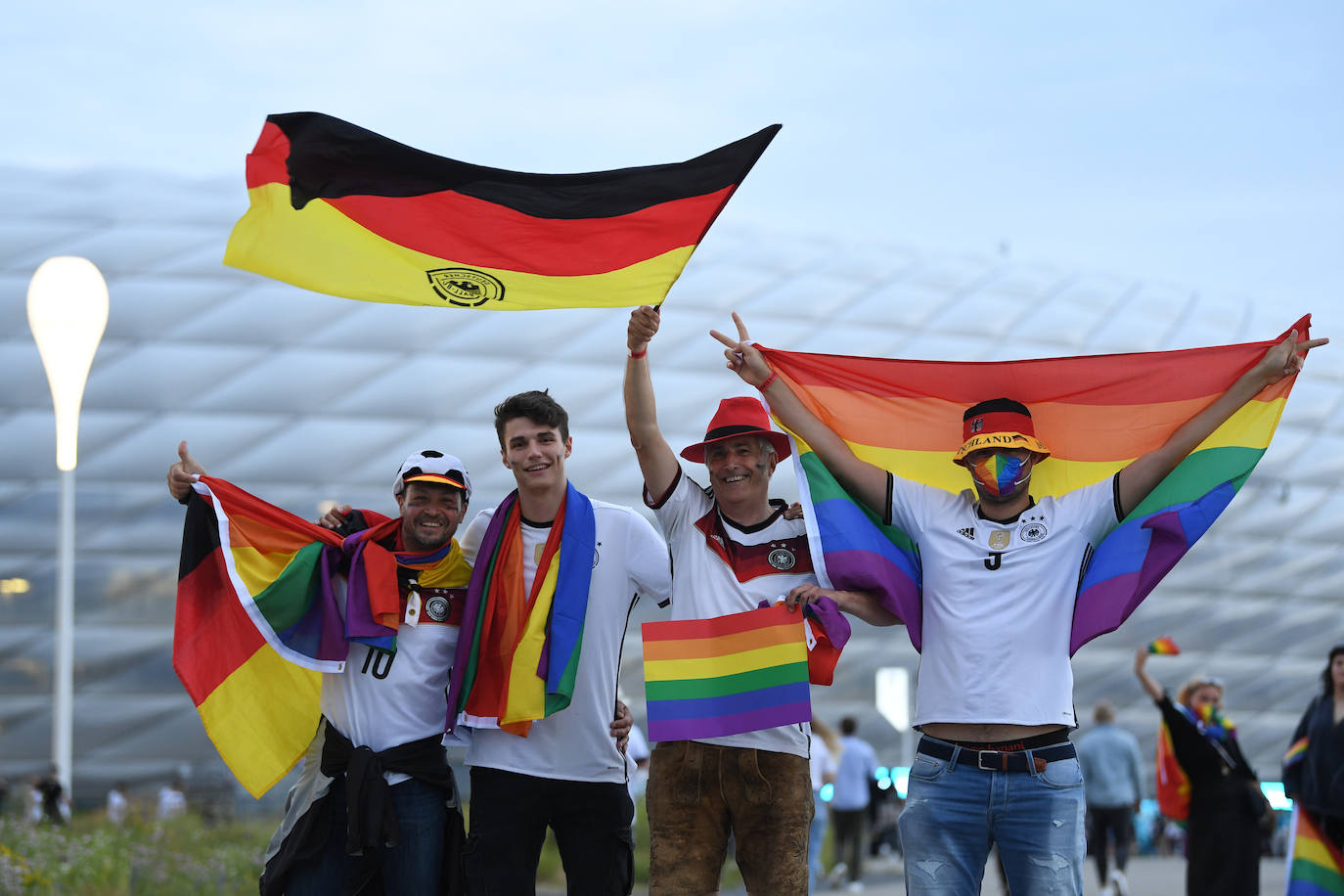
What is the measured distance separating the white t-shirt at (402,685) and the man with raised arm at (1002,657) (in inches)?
63.9

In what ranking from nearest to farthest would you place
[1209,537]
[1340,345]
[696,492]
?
[696,492] < [1209,537] < [1340,345]

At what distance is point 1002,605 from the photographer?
4.20m

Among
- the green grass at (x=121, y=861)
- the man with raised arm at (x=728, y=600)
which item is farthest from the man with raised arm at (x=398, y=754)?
the green grass at (x=121, y=861)

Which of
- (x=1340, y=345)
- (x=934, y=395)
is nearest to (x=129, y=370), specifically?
(x=934, y=395)

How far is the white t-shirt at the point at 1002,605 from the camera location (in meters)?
4.12

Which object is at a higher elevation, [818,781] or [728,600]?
[728,600]

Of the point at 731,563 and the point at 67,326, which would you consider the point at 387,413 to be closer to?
the point at 67,326

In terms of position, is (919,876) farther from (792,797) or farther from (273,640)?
(273,640)

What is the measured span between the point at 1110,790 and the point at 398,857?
7.81 meters

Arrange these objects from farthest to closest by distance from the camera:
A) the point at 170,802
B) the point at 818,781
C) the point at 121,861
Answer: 1. the point at 170,802
2. the point at 818,781
3. the point at 121,861

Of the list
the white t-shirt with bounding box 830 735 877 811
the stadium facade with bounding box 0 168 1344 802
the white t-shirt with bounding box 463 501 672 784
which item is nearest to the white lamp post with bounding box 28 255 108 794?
the white t-shirt with bounding box 463 501 672 784

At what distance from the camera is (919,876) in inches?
164

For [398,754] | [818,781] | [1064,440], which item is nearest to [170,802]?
[818,781]

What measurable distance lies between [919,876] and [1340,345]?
23.4m
